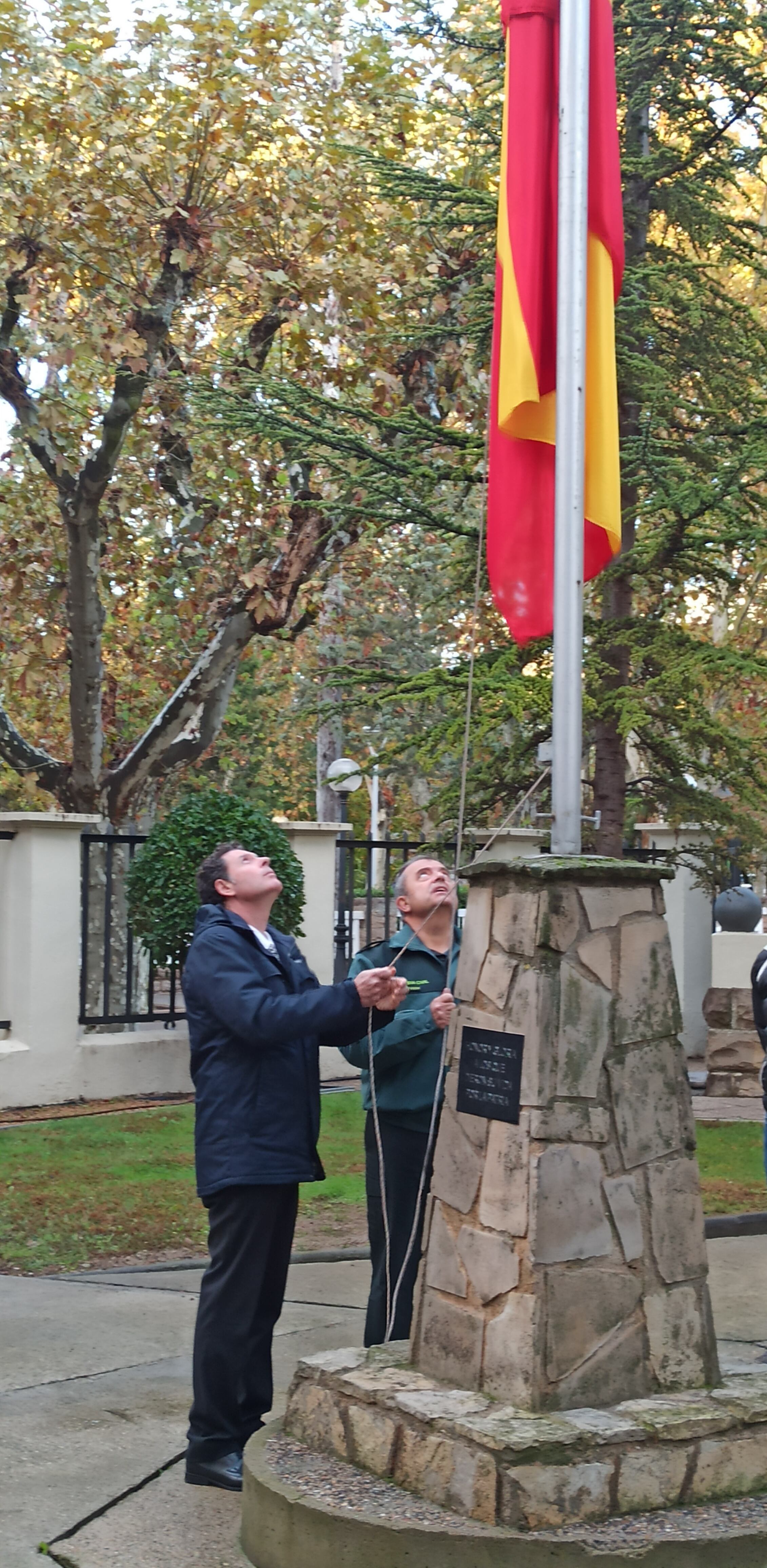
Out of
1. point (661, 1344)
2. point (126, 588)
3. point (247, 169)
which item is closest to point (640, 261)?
point (247, 169)

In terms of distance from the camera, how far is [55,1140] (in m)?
10.2

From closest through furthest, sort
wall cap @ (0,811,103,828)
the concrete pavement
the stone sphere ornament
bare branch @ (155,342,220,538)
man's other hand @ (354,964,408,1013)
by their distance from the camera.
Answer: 1. the concrete pavement
2. man's other hand @ (354,964,408,1013)
3. wall cap @ (0,811,103,828)
4. the stone sphere ornament
5. bare branch @ (155,342,220,538)

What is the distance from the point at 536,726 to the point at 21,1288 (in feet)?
17.6

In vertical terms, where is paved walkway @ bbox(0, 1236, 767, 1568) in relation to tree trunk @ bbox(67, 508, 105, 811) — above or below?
below

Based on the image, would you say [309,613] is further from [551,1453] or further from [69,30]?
[551,1453]

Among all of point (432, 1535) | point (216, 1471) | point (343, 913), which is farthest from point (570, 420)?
point (343, 913)

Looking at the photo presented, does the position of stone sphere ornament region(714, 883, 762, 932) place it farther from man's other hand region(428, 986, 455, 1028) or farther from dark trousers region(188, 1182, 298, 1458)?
dark trousers region(188, 1182, 298, 1458)

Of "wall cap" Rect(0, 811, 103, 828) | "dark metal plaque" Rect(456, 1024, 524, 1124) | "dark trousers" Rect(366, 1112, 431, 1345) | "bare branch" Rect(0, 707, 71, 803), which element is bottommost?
"dark trousers" Rect(366, 1112, 431, 1345)

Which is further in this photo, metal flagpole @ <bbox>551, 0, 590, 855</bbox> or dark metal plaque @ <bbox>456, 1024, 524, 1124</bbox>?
metal flagpole @ <bbox>551, 0, 590, 855</bbox>

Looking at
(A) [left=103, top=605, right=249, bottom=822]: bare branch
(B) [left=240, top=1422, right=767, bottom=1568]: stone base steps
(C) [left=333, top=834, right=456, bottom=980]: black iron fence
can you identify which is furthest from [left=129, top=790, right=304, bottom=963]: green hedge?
(B) [left=240, top=1422, right=767, bottom=1568]: stone base steps

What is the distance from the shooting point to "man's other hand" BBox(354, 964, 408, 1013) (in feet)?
14.5

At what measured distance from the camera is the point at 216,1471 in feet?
15.1

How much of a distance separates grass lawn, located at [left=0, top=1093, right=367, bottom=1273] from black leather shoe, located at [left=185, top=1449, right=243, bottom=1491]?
2958 millimetres

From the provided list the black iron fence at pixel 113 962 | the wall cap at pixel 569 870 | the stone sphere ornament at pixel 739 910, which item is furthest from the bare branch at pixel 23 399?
the wall cap at pixel 569 870
